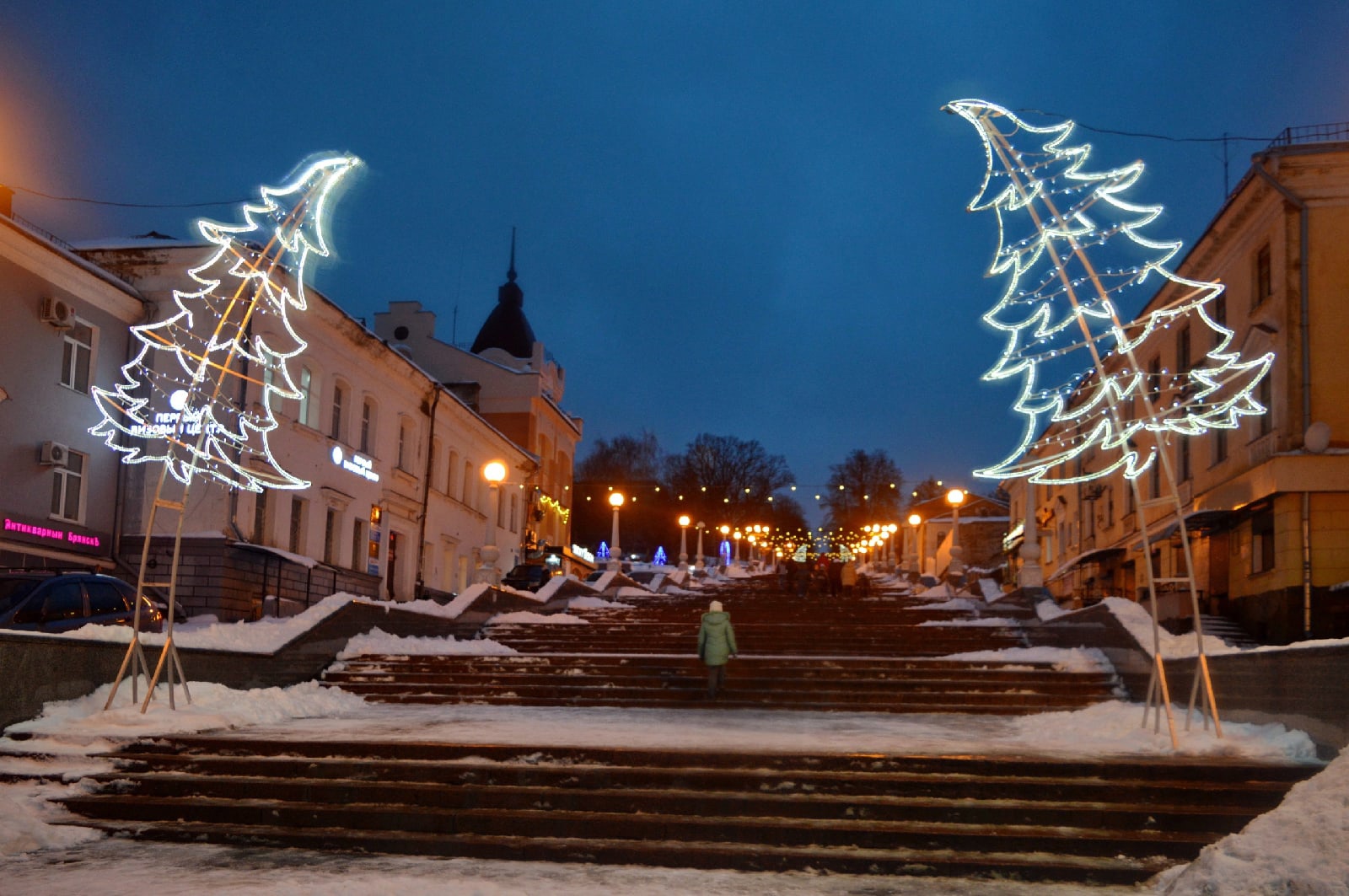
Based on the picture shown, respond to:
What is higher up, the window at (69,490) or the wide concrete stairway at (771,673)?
the window at (69,490)

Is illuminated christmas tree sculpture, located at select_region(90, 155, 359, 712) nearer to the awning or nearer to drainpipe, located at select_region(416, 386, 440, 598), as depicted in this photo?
drainpipe, located at select_region(416, 386, 440, 598)

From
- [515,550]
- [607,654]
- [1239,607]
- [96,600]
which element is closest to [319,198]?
[96,600]

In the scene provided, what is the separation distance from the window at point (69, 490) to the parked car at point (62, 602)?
9.49m

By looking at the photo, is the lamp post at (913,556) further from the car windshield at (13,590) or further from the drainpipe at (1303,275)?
the car windshield at (13,590)

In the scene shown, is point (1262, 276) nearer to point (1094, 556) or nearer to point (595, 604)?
point (1094, 556)

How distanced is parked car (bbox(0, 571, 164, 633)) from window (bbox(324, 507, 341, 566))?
1731 centimetres

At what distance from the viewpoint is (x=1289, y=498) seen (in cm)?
2583

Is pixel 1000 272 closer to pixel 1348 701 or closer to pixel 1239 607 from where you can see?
pixel 1348 701

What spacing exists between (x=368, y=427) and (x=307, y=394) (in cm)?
565

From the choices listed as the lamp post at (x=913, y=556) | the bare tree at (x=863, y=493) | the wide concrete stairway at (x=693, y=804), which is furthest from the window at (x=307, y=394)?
the bare tree at (x=863, y=493)

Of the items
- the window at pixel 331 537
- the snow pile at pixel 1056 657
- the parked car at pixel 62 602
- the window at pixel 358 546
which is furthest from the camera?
the window at pixel 358 546

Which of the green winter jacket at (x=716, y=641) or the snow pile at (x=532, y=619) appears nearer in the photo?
the green winter jacket at (x=716, y=641)

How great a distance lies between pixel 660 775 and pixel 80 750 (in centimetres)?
555

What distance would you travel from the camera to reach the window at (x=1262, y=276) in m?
27.9
